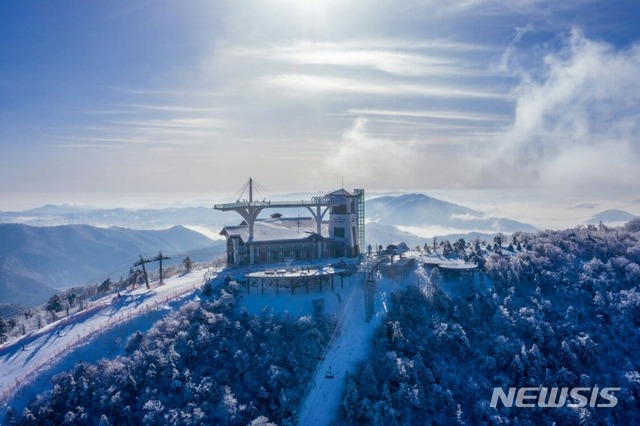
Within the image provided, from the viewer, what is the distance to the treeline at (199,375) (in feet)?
136

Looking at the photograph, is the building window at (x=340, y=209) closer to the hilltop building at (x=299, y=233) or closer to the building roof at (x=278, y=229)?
the hilltop building at (x=299, y=233)

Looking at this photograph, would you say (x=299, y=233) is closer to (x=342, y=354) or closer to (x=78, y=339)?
(x=342, y=354)

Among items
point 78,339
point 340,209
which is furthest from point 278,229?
point 78,339

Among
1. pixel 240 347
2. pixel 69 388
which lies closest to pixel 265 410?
pixel 240 347

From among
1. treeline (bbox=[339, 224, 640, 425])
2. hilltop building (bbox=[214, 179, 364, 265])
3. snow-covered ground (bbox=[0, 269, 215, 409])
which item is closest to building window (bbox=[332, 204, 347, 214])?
hilltop building (bbox=[214, 179, 364, 265])

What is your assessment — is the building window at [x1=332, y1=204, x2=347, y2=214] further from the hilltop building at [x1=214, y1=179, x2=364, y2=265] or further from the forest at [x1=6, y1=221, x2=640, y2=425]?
the forest at [x1=6, y1=221, x2=640, y2=425]

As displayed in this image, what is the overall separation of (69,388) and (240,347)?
1737 centimetres

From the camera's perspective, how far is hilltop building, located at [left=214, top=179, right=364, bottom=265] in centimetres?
7306

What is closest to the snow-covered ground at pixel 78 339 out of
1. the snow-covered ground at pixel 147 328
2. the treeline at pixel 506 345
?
the snow-covered ground at pixel 147 328

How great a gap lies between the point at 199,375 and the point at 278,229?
120 feet

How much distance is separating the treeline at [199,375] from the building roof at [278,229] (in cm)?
2148

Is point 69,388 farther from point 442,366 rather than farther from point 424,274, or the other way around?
point 424,274

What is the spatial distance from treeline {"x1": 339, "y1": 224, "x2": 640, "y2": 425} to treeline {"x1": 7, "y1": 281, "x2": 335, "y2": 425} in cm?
737

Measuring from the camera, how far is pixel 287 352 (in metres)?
49.9
